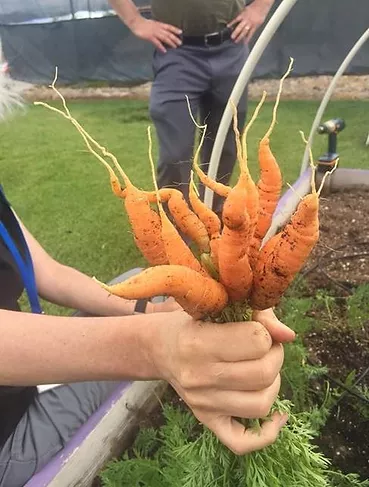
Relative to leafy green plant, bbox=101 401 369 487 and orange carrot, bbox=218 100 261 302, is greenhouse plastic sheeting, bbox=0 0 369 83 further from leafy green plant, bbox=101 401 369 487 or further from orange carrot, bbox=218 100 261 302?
orange carrot, bbox=218 100 261 302

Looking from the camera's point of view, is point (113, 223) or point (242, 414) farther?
point (113, 223)

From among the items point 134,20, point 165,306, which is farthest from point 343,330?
point 134,20

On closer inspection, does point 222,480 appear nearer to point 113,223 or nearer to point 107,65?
point 113,223

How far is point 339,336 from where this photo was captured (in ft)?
6.10

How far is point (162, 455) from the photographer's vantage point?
1360mm

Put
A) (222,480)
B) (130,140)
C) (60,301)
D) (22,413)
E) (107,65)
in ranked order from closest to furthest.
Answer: (222,480) < (22,413) < (60,301) < (130,140) < (107,65)

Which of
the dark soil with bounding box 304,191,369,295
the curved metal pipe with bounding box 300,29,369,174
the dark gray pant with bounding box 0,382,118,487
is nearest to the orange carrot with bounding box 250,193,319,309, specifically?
the dark gray pant with bounding box 0,382,118,487

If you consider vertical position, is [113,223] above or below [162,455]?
below

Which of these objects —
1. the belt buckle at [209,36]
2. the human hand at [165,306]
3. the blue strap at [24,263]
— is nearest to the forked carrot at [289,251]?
the human hand at [165,306]

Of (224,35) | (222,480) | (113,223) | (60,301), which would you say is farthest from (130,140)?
(222,480)

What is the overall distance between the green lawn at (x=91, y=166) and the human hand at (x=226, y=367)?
191cm

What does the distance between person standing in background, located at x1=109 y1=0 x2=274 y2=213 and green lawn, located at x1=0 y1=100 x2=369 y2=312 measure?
557 mm

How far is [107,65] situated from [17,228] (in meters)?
6.05

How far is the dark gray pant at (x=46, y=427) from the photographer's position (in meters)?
1.22
